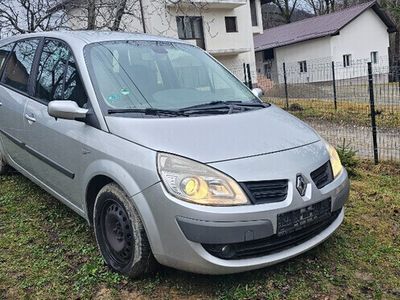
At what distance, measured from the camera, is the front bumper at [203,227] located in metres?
2.39

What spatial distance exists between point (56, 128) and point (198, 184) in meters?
1.54

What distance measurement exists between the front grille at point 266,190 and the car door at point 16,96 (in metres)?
2.55

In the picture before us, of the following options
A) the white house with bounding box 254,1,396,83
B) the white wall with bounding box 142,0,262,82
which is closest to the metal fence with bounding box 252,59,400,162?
the white wall with bounding box 142,0,262,82

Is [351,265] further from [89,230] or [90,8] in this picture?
[90,8]

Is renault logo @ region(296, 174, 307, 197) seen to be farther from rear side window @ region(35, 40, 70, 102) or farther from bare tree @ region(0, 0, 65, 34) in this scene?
bare tree @ region(0, 0, 65, 34)

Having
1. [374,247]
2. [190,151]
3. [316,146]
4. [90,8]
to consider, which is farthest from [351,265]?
[90,8]

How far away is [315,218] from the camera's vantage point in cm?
271

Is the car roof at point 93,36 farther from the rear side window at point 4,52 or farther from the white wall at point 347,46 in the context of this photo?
the white wall at point 347,46

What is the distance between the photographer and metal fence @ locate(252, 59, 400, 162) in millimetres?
6716

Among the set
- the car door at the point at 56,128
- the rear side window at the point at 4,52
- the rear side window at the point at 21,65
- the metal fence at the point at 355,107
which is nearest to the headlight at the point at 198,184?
the car door at the point at 56,128

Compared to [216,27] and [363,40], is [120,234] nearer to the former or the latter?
[216,27]

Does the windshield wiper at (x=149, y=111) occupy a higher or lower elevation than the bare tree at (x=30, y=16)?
lower

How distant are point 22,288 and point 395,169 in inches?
192

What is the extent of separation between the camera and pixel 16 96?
4156 millimetres
